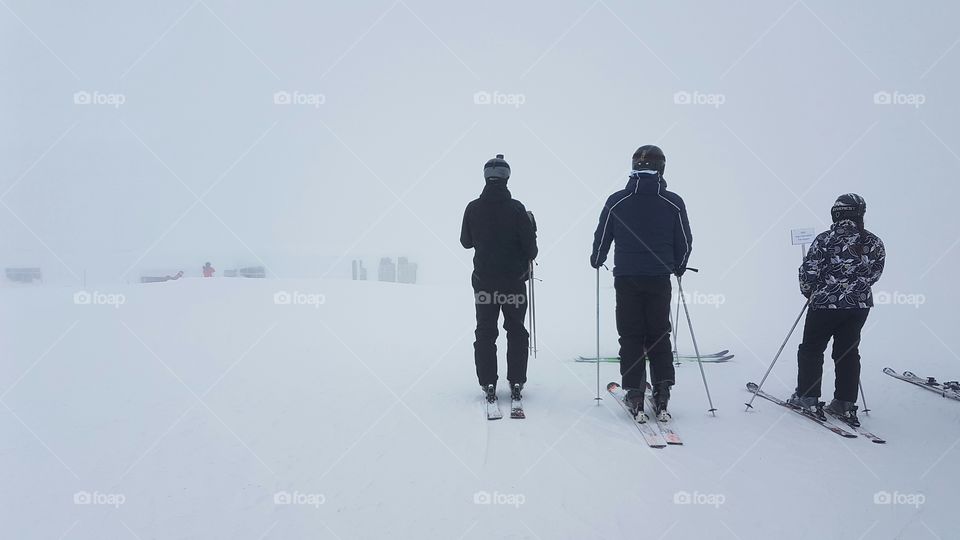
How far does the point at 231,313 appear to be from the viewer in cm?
977

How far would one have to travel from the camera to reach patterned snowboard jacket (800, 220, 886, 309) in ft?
14.1

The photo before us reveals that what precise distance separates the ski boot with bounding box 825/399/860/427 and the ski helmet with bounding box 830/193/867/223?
1.76 m

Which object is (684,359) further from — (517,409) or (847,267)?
(517,409)

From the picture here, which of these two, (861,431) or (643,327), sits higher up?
(643,327)

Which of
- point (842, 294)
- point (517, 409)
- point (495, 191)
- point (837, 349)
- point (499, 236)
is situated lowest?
point (517, 409)

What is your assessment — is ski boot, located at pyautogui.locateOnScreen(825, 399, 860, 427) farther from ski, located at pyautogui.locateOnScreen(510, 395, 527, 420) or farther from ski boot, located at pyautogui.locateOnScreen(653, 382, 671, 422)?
ski, located at pyautogui.locateOnScreen(510, 395, 527, 420)

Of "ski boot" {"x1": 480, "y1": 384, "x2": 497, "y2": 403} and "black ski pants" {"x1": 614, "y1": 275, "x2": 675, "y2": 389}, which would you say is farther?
"ski boot" {"x1": 480, "y1": 384, "x2": 497, "y2": 403}

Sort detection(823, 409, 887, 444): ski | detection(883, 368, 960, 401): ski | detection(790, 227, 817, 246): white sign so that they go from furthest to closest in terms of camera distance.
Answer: detection(790, 227, 817, 246): white sign
detection(883, 368, 960, 401): ski
detection(823, 409, 887, 444): ski

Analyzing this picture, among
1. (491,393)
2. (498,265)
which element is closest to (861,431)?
(491,393)

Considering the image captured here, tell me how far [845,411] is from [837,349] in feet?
1.91

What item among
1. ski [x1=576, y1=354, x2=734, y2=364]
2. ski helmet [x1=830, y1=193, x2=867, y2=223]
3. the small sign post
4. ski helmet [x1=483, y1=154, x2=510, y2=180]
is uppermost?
ski helmet [x1=483, y1=154, x2=510, y2=180]

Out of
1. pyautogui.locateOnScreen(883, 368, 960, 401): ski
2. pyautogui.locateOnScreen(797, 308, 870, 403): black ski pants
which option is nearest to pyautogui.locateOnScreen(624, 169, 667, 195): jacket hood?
pyautogui.locateOnScreen(797, 308, 870, 403): black ski pants

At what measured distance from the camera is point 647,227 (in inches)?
171

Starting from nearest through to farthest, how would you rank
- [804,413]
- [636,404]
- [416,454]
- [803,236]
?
1. [416,454]
2. [636,404]
3. [804,413]
4. [803,236]
